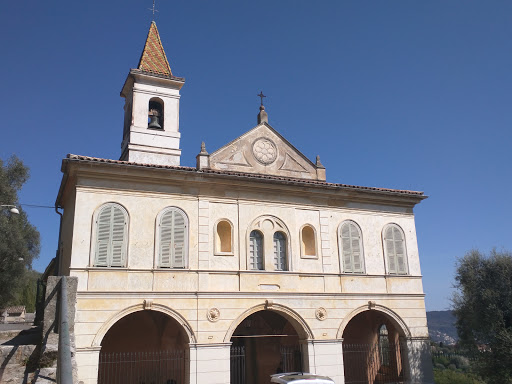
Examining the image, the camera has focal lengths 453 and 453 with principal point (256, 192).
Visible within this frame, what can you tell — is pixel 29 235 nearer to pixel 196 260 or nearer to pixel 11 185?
pixel 11 185

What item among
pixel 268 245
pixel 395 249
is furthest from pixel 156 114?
pixel 395 249

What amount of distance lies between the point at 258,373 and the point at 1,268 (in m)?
14.3

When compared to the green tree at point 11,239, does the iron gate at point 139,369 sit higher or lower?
lower

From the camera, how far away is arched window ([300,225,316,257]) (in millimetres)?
16812

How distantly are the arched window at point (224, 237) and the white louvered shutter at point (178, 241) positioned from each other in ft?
3.96

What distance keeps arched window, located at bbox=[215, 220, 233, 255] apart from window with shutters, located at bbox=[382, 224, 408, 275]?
20.9 feet

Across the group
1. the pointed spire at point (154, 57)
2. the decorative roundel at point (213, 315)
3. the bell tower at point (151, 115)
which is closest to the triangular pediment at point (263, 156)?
the bell tower at point (151, 115)

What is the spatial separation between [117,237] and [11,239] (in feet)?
38.4

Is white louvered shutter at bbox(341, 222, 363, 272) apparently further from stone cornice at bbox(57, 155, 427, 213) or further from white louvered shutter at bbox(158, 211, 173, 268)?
white louvered shutter at bbox(158, 211, 173, 268)

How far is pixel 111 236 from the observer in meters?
14.2

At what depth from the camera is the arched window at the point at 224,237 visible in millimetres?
15594

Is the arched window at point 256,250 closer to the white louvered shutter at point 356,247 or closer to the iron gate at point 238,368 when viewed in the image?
the white louvered shutter at point 356,247

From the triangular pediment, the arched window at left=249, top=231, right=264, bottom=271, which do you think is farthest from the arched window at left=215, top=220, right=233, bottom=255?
the triangular pediment

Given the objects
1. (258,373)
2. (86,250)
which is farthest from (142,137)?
(258,373)
